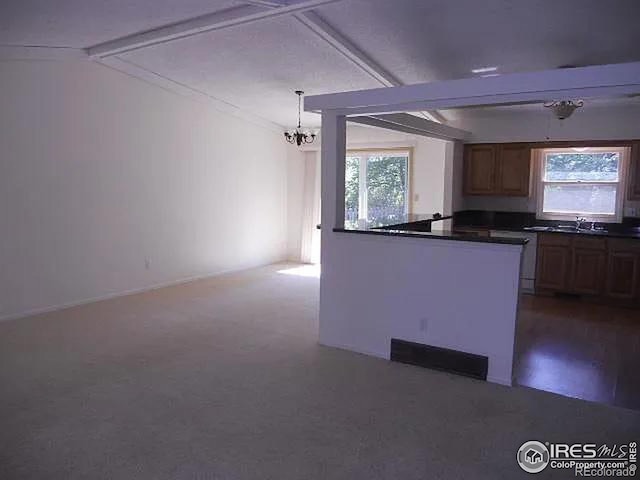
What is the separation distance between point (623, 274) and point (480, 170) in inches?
86.8

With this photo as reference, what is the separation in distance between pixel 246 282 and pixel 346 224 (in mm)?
2839

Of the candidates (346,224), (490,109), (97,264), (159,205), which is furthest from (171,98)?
(490,109)

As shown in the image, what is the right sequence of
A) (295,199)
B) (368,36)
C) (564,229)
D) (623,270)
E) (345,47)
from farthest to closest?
(295,199), (564,229), (623,270), (345,47), (368,36)

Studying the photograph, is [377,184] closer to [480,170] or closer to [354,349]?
[480,170]

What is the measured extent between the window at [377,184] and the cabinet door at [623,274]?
297 centimetres

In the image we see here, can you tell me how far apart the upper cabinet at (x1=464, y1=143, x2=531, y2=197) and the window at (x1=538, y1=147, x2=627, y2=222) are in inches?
12.4

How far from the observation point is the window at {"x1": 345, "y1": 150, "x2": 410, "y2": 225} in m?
7.47

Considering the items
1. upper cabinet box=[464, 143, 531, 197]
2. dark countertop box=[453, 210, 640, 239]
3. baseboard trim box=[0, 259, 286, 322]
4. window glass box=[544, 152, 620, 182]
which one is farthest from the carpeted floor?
window glass box=[544, 152, 620, 182]

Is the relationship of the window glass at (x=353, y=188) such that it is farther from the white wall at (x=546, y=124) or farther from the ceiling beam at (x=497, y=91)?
the ceiling beam at (x=497, y=91)

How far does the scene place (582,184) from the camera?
6047 millimetres

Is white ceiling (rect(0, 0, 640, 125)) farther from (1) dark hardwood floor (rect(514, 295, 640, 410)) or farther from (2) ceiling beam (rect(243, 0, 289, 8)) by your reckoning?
(1) dark hardwood floor (rect(514, 295, 640, 410))

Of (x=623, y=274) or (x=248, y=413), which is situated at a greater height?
(x=623, y=274)

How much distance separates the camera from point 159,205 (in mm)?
6043

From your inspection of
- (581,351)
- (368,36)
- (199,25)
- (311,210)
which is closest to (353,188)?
(311,210)
